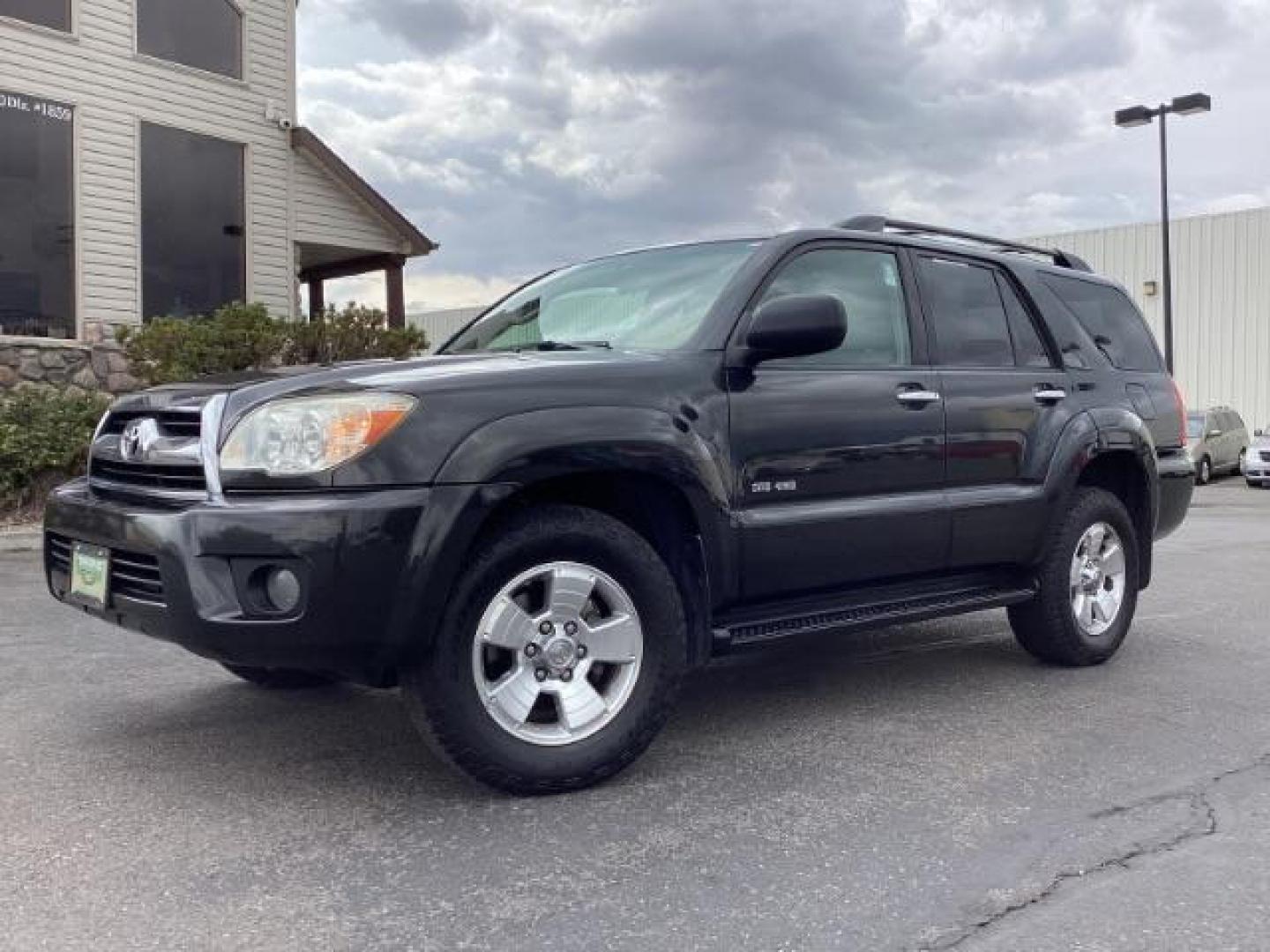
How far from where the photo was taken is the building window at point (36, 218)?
42.0 ft

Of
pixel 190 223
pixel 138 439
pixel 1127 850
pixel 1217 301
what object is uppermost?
pixel 1217 301

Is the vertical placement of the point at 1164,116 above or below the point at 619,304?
above

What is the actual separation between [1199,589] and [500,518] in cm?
604

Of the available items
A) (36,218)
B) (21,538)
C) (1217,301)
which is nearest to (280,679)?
(21,538)

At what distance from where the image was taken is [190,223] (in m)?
14.5

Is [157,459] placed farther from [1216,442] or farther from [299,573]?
[1216,442]

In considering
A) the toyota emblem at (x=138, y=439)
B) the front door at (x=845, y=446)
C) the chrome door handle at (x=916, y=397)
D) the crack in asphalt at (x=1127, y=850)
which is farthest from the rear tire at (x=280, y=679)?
the crack in asphalt at (x=1127, y=850)

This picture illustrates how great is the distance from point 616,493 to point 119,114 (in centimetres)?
1195

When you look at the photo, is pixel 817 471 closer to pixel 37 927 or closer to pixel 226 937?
pixel 226 937

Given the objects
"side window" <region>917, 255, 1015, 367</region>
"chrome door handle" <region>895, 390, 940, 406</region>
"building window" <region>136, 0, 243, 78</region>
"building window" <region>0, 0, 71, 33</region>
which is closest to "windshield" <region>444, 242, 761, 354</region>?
"chrome door handle" <region>895, 390, 940, 406</region>

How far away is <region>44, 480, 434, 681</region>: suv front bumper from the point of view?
3.22 meters

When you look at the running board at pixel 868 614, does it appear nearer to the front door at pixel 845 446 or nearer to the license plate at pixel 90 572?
the front door at pixel 845 446

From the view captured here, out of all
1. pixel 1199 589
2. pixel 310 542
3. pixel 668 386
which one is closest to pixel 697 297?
pixel 668 386

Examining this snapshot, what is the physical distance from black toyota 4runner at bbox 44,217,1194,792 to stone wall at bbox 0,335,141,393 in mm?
9133
